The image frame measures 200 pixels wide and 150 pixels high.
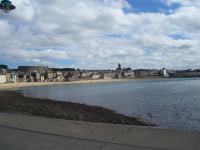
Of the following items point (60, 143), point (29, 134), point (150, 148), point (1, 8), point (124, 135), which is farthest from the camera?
point (1, 8)

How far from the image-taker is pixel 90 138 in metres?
8.09

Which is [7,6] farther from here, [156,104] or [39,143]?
[156,104]

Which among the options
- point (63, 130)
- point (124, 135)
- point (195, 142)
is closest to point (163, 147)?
point (195, 142)

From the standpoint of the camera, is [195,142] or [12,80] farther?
[12,80]

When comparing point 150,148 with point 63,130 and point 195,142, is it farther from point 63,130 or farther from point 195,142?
point 63,130

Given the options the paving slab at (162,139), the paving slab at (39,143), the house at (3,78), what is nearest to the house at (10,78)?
the house at (3,78)

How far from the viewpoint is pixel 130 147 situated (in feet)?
23.3

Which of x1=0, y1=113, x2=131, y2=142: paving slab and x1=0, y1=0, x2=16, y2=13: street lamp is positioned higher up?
x1=0, y1=0, x2=16, y2=13: street lamp

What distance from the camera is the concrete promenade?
723 centimetres

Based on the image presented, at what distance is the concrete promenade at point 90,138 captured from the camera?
7234mm

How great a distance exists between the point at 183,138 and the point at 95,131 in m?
2.41

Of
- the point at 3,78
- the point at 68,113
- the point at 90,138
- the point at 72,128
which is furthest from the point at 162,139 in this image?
the point at 3,78

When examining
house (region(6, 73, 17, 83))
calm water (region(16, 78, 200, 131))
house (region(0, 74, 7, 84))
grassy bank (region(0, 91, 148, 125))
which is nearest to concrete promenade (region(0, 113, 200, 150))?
grassy bank (region(0, 91, 148, 125))

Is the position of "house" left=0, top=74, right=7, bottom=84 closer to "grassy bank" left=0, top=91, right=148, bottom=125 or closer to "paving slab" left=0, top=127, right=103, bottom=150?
"grassy bank" left=0, top=91, right=148, bottom=125
